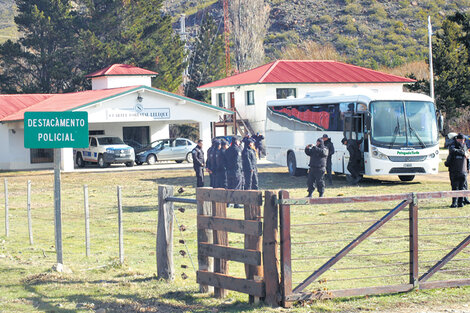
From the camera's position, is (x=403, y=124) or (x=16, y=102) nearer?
(x=403, y=124)

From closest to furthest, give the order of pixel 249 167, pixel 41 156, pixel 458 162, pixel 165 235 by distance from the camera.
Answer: pixel 165 235
pixel 458 162
pixel 249 167
pixel 41 156

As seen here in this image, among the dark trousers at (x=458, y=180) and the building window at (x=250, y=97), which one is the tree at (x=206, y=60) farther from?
the dark trousers at (x=458, y=180)

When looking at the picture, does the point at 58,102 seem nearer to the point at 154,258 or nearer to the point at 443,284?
the point at 154,258

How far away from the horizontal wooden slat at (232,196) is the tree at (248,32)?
7516cm

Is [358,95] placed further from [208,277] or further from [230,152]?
[208,277]


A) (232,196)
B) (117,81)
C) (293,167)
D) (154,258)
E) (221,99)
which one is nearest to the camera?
(232,196)

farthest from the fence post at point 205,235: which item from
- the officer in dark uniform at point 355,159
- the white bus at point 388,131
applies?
the officer in dark uniform at point 355,159

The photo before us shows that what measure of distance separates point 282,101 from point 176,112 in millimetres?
10884

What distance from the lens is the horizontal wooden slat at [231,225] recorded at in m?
8.38

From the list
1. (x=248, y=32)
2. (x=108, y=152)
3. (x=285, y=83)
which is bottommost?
(x=108, y=152)

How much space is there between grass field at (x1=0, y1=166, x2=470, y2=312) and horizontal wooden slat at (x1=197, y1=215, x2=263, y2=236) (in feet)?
2.51

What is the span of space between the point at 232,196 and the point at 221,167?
11475 mm

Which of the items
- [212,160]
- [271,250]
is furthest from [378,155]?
[271,250]

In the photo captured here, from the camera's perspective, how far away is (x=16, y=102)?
156 ft
